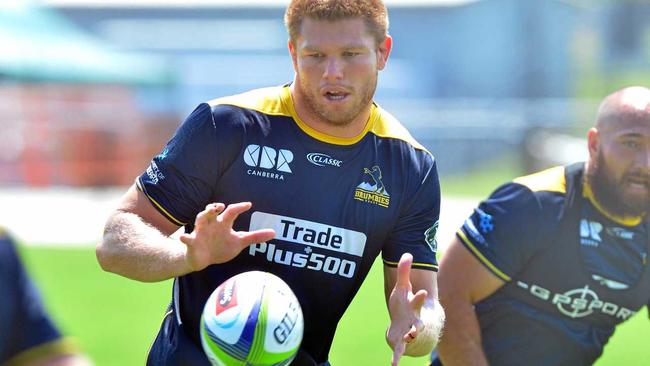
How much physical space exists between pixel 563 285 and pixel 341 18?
2002mm

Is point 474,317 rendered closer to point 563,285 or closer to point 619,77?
point 563,285

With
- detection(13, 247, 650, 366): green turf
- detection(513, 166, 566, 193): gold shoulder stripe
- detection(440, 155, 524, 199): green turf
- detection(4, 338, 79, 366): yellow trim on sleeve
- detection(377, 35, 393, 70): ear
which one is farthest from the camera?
detection(440, 155, 524, 199): green turf

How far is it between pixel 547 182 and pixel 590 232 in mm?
353

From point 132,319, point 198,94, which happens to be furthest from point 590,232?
point 198,94

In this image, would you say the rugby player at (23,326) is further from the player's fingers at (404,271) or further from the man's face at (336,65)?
the man's face at (336,65)

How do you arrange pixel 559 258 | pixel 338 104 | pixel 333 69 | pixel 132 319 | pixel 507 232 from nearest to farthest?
pixel 333 69, pixel 338 104, pixel 507 232, pixel 559 258, pixel 132 319

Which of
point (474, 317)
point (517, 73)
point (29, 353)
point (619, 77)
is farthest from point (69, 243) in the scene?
point (517, 73)

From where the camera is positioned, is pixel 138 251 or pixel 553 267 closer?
pixel 138 251

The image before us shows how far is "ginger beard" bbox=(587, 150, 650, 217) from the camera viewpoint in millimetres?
5863

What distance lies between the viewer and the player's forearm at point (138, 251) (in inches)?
182

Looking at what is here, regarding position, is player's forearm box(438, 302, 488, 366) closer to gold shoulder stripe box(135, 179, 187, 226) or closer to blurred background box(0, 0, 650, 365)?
gold shoulder stripe box(135, 179, 187, 226)

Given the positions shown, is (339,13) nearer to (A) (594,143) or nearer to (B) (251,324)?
(B) (251,324)

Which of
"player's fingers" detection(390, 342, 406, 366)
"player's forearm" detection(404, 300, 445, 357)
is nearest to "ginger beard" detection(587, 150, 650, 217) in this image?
"player's forearm" detection(404, 300, 445, 357)

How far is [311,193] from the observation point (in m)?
5.14
